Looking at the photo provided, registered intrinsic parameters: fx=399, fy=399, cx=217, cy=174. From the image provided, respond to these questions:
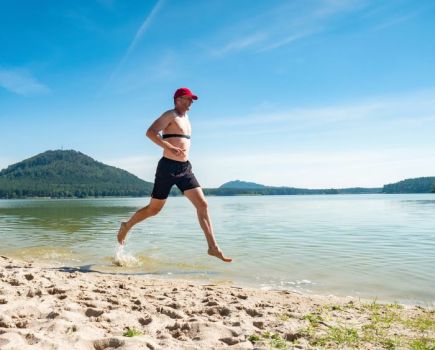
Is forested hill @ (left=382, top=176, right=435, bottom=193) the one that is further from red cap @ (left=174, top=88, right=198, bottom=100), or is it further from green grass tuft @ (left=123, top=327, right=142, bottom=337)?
green grass tuft @ (left=123, top=327, right=142, bottom=337)

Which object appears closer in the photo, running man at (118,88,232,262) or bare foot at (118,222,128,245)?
running man at (118,88,232,262)

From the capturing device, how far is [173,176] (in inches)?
252

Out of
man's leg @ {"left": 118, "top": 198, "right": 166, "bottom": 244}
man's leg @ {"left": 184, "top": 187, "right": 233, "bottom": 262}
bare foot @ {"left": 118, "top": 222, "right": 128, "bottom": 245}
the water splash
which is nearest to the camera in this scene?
man's leg @ {"left": 184, "top": 187, "right": 233, "bottom": 262}

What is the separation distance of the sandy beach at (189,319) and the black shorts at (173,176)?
172 cm

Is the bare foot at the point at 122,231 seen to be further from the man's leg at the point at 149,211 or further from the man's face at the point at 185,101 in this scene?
the man's face at the point at 185,101

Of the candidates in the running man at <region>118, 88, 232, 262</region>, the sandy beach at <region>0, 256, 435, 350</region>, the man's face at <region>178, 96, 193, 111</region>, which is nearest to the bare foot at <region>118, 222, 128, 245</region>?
the running man at <region>118, 88, 232, 262</region>

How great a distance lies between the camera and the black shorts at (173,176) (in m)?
6.41

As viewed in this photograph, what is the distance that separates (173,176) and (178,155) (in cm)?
40

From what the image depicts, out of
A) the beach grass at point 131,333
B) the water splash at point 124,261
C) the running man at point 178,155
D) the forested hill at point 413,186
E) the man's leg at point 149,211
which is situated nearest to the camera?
the beach grass at point 131,333

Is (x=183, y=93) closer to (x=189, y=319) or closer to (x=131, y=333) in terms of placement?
(x=189, y=319)

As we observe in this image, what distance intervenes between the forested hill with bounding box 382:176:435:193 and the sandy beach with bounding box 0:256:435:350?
565ft

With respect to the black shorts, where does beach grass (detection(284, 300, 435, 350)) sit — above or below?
below

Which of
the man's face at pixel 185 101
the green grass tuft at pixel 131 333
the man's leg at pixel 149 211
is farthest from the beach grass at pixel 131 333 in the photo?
the man's face at pixel 185 101

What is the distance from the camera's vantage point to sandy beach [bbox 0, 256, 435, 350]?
3.28 m
